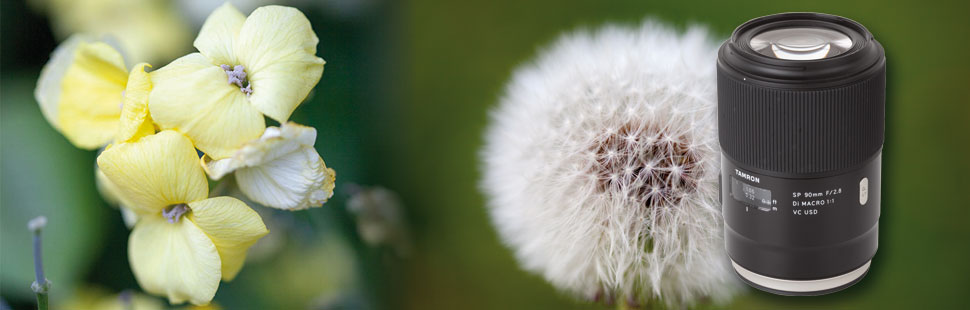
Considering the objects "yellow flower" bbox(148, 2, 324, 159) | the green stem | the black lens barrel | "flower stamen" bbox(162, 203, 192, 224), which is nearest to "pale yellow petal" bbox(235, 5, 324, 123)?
"yellow flower" bbox(148, 2, 324, 159)

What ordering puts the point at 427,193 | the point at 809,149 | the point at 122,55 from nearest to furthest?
the point at 809,149
the point at 122,55
the point at 427,193

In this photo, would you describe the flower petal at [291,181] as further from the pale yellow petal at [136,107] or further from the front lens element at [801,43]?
the front lens element at [801,43]

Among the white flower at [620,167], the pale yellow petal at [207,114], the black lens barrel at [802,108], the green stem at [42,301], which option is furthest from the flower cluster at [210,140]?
the black lens barrel at [802,108]

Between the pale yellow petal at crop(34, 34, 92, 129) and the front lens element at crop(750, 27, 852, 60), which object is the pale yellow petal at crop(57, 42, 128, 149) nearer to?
the pale yellow petal at crop(34, 34, 92, 129)

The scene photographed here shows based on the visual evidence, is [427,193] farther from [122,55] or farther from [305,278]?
[122,55]

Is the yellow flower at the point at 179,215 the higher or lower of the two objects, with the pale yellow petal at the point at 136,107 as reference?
lower

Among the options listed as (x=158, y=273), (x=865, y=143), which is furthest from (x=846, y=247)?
(x=158, y=273)
